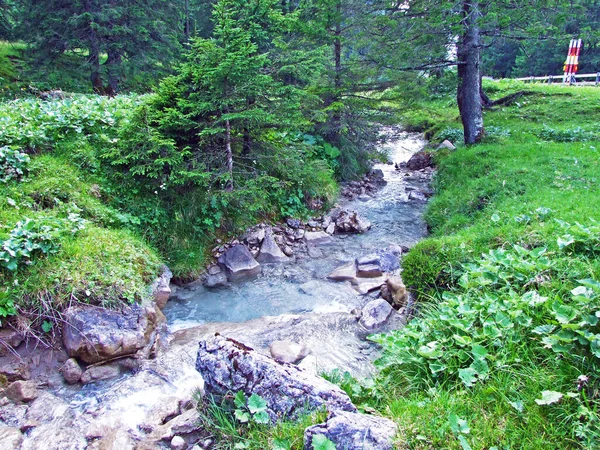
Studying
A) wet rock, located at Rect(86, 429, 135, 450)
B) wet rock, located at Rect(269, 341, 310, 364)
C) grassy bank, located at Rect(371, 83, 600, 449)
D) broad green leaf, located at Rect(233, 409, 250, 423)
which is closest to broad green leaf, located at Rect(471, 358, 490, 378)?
grassy bank, located at Rect(371, 83, 600, 449)

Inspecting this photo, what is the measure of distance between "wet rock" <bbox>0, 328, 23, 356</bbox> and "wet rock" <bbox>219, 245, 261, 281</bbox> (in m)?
3.78

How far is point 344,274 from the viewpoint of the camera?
7844 millimetres

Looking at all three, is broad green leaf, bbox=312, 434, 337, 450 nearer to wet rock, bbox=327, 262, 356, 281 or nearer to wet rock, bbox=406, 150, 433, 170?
wet rock, bbox=327, 262, 356, 281

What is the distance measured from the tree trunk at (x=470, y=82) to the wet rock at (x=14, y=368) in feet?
43.8

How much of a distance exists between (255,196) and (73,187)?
3.47 meters

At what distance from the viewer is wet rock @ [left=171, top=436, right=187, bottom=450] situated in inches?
142

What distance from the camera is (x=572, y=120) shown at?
14.0 m

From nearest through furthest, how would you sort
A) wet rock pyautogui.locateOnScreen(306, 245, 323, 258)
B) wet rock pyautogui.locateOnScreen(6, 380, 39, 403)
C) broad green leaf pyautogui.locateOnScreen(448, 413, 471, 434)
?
broad green leaf pyautogui.locateOnScreen(448, 413, 471, 434) → wet rock pyautogui.locateOnScreen(6, 380, 39, 403) → wet rock pyautogui.locateOnScreen(306, 245, 323, 258)

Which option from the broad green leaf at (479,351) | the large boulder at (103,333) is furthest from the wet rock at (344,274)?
the broad green leaf at (479,351)

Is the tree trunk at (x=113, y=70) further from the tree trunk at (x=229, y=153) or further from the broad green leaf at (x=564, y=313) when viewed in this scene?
the broad green leaf at (x=564, y=313)

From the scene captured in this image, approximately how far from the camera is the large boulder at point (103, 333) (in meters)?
4.96

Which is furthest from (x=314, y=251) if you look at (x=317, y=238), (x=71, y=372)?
(x=71, y=372)

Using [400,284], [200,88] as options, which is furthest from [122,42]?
[400,284]

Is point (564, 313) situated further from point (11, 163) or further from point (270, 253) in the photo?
point (11, 163)
